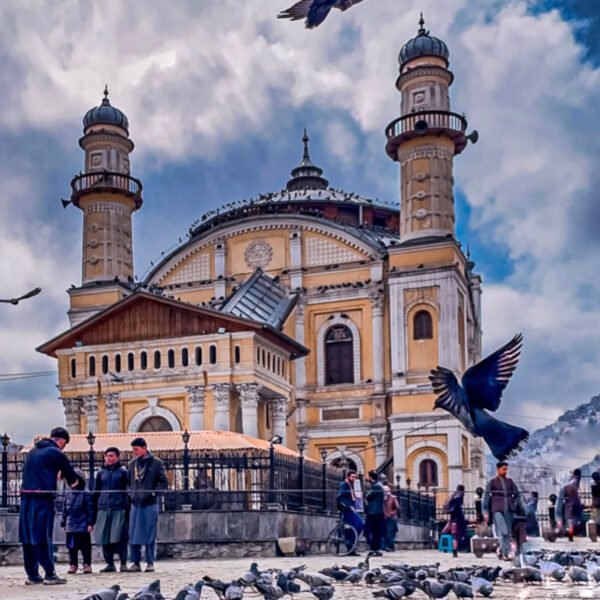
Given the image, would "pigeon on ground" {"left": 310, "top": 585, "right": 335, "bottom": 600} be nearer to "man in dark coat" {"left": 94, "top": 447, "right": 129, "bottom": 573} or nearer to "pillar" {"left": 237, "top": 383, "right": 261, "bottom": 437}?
"man in dark coat" {"left": 94, "top": 447, "right": 129, "bottom": 573}

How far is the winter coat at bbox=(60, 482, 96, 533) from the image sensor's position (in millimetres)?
12750

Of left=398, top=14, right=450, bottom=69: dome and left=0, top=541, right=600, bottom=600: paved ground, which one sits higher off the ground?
left=398, top=14, right=450, bottom=69: dome

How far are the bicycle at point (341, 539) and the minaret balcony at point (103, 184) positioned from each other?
29556 mm

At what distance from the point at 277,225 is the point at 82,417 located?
1225 cm

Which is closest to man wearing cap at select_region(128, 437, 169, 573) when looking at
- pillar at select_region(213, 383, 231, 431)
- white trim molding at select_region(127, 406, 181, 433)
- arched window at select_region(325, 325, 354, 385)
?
pillar at select_region(213, 383, 231, 431)

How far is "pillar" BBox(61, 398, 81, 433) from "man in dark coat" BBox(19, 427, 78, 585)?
2919 cm

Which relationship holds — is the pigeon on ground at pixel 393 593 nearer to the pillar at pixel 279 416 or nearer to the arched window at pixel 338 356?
the pillar at pixel 279 416

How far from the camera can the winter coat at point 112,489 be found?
43.2 ft

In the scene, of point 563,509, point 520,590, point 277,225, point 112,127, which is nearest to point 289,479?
point 563,509

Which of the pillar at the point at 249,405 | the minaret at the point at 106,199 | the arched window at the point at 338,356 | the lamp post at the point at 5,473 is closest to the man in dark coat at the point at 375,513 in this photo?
the lamp post at the point at 5,473

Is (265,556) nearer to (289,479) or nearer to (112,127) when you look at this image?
(289,479)

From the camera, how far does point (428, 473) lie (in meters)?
40.4

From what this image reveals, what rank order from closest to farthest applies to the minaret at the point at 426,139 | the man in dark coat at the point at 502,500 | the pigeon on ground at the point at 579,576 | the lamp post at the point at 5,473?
the pigeon on ground at the point at 579,576 < the man in dark coat at the point at 502,500 < the lamp post at the point at 5,473 < the minaret at the point at 426,139

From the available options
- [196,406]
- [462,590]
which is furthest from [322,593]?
[196,406]
